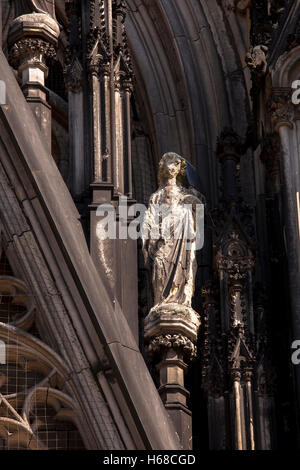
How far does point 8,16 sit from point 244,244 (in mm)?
2719

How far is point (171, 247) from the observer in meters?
13.8

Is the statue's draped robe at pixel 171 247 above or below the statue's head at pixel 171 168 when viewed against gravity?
below

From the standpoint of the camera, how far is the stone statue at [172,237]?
536 inches

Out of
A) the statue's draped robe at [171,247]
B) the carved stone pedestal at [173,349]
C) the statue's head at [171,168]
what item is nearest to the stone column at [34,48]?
the statue's head at [171,168]

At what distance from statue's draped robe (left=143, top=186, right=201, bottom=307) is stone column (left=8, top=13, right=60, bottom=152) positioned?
102 cm

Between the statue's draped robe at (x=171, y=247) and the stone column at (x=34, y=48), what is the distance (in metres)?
1.02

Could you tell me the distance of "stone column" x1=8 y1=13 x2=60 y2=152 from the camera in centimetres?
1425

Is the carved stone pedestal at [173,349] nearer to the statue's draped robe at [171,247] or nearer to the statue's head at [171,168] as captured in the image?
the statue's draped robe at [171,247]

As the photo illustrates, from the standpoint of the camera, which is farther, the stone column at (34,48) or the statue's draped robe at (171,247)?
the stone column at (34,48)

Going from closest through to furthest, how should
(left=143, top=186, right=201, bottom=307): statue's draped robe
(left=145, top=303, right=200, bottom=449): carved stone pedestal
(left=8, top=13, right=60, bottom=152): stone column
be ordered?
(left=145, top=303, right=200, bottom=449): carved stone pedestal → (left=143, top=186, right=201, bottom=307): statue's draped robe → (left=8, top=13, right=60, bottom=152): stone column

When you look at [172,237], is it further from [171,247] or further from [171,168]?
[171,168]

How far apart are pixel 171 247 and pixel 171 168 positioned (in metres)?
0.70

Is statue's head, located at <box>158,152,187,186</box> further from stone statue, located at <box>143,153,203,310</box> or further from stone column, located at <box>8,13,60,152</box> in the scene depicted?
stone column, located at <box>8,13,60,152</box>

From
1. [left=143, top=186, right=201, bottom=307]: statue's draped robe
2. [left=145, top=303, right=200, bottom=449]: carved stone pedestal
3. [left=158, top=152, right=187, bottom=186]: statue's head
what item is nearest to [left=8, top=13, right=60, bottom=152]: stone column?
[left=158, top=152, right=187, bottom=186]: statue's head
